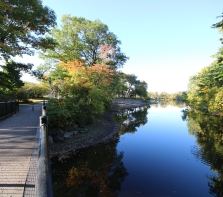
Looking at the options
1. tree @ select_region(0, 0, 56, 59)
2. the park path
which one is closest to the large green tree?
tree @ select_region(0, 0, 56, 59)

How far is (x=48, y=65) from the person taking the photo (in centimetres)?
2203

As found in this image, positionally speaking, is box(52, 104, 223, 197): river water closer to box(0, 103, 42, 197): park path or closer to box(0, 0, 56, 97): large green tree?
box(0, 103, 42, 197): park path

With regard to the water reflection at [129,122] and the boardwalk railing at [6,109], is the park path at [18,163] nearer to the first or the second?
the boardwalk railing at [6,109]

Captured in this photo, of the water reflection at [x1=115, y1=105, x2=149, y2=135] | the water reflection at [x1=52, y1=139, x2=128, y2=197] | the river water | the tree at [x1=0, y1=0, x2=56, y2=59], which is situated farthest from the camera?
the water reflection at [x1=115, y1=105, x2=149, y2=135]

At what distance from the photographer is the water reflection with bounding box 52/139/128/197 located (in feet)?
18.8

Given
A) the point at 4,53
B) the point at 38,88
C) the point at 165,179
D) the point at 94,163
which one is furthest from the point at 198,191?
the point at 38,88

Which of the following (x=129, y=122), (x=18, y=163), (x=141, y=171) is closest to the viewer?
(x=18, y=163)

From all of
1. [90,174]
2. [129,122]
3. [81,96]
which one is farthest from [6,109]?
[129,122]

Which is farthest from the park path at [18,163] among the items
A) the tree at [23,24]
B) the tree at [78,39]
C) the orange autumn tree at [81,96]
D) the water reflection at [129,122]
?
the tree at [78,39]

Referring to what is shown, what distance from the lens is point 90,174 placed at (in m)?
6.83

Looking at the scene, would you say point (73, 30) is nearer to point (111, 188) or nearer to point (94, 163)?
A: point (94, 163)

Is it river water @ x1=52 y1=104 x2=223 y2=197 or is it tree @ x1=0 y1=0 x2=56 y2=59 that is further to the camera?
tree @ x1=0 y1=0 x2=56 y2=59

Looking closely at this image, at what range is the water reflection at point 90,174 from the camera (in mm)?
5725

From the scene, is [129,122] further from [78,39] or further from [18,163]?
[18,163]
